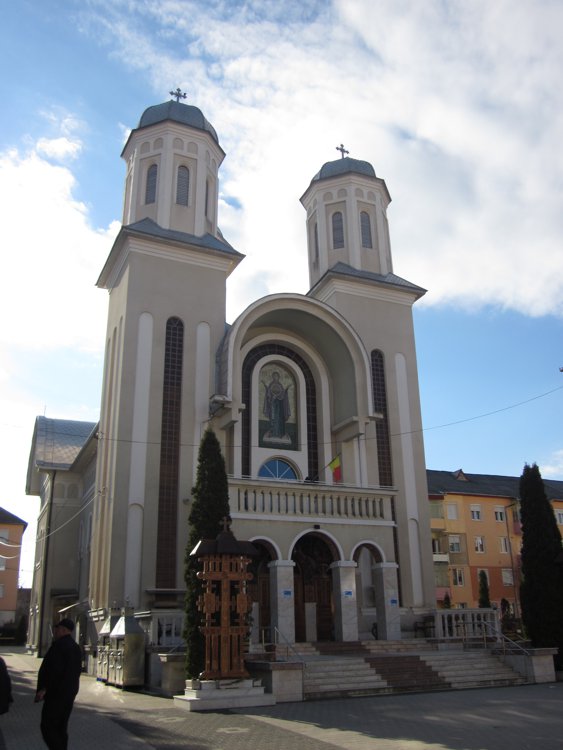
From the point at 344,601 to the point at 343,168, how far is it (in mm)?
18942

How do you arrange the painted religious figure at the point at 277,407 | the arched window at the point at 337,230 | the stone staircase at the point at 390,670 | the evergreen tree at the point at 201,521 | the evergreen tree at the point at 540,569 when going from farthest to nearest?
the arched window at the point at 337,230
the painted religious figure at the point at 277,407
the evergreen tree at the point at 540,569
the stone staircase at the point at 390,670
the evergreen tree at the point at 201,521

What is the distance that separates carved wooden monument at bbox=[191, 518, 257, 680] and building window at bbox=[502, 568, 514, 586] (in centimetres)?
3568

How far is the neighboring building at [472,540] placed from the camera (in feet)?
143

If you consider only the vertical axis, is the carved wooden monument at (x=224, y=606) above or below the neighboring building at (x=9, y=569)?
below

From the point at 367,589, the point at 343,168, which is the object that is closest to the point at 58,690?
the point at 367,589

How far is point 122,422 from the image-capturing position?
856 inches

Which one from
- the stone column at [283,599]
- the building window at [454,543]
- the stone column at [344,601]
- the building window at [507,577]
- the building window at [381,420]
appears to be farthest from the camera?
the building window at [507,577]

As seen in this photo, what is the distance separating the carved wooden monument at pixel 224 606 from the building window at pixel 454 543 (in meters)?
33.3

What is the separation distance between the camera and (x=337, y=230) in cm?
2942

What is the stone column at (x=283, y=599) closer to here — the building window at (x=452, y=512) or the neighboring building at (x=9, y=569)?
the building window at (x=452, y=512)

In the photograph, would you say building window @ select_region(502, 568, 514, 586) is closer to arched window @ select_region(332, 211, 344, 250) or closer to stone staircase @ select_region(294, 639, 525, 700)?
arched window @ select_region(332, 211, 344, 250)

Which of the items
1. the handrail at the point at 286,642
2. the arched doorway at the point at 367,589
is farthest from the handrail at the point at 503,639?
the handrail at the point at 286,642

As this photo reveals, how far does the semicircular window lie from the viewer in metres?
24.0

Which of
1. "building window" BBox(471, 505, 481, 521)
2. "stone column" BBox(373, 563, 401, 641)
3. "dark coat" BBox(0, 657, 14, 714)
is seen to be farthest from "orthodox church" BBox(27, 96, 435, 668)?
"building window" BBox(471, 505, 481, 521)
